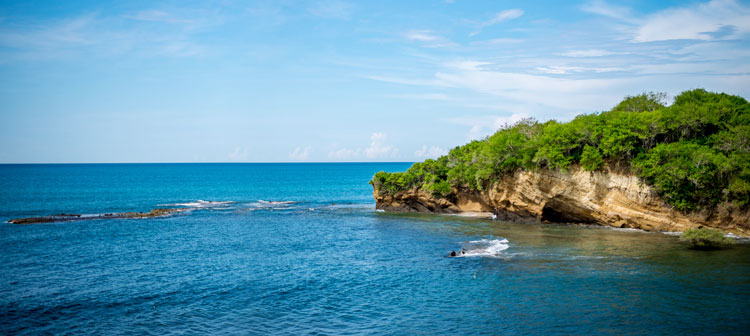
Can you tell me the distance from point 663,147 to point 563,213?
37.4 feet

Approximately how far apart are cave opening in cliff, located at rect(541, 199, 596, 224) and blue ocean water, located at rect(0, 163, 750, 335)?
5.28 feet

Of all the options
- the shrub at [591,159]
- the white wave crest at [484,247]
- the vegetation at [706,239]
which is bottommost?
the white wave crest at [484,247]

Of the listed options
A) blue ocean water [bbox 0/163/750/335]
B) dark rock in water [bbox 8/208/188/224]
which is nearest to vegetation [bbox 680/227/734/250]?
blue ocean water [bbox 0/163/750/335]

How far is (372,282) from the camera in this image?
29438 mm

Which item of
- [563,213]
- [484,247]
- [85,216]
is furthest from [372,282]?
[85,216]

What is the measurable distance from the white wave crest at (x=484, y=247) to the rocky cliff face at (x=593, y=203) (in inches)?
389

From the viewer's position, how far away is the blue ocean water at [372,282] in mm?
22156

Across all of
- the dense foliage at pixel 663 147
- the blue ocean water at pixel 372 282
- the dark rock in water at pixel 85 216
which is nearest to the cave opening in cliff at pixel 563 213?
the blue ocean water at pixel 372 282

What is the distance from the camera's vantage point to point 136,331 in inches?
855

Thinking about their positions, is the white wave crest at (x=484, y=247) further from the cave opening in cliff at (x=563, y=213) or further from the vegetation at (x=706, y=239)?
the vegetation at (x=706, y=239)

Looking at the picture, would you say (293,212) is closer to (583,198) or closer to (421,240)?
(421,240)

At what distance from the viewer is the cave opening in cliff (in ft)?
157

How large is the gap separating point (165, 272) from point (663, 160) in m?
39.5

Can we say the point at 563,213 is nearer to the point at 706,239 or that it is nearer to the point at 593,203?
the point at 593,203
